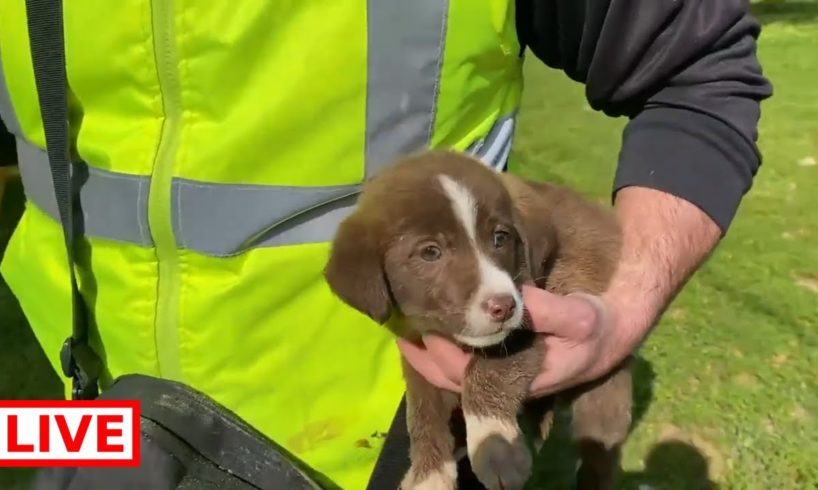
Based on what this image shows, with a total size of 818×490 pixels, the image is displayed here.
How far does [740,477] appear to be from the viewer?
2.86 m

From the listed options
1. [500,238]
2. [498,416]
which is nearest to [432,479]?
[498,416]

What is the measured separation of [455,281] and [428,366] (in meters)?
0.18

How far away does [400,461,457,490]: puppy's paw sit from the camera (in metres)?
1.49

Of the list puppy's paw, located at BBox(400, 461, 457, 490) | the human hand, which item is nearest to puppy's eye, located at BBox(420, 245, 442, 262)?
the human hand

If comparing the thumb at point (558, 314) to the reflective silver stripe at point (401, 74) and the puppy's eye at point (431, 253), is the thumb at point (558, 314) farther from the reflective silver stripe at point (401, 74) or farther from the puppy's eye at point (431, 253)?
the reflective silver stripe at point (401, 74)

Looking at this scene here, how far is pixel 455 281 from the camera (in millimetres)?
1396

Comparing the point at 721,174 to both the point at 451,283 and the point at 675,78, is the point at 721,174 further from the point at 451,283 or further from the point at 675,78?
the point at 451,283

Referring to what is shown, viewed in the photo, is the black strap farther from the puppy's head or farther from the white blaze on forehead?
the white blaze on forehead

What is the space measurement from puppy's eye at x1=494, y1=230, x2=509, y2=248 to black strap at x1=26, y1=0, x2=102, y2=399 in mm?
680

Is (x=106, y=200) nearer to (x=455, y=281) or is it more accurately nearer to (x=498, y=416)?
(x=455, y=281)

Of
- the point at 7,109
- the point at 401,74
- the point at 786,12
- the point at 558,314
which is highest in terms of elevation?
the point at 401,74

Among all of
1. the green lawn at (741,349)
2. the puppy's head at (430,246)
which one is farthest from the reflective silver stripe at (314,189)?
the green lawn at (741,349)

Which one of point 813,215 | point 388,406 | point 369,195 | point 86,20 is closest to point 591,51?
point 369,195

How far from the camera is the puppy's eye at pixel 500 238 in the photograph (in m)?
1.43
